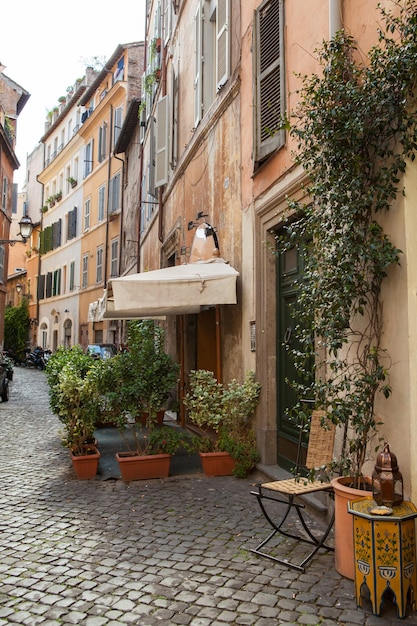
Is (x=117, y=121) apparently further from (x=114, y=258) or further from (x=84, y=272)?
(x=84, y=272)

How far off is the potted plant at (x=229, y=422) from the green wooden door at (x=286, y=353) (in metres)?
0.31

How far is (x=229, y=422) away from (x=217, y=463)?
1.53ft

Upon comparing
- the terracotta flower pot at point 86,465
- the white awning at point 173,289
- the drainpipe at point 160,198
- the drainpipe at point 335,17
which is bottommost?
the terracotta flower pot at point 86,465

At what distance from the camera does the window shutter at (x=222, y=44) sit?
7.40m

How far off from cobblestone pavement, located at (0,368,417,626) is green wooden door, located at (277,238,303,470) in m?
0.46

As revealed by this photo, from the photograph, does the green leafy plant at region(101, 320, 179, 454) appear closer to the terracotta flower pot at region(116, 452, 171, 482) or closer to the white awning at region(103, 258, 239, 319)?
the terracotta flower pot at region(116, 452, 171, 482)

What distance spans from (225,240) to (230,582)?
4.90 meters

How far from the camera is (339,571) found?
3.43 metres

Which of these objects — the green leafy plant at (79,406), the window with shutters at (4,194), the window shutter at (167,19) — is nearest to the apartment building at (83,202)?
the window with shutters at (4,194)

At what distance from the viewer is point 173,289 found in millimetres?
6066

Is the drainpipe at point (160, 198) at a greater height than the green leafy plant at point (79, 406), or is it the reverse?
the drainpipe at point (160, 198)

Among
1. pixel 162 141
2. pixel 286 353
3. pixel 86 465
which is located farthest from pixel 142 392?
pixel 162 141

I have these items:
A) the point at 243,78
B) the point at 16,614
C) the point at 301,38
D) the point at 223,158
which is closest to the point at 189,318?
the point at 223,158

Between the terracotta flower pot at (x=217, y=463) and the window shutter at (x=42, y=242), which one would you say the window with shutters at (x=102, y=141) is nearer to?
the window shutter at (x=42, y=242)
